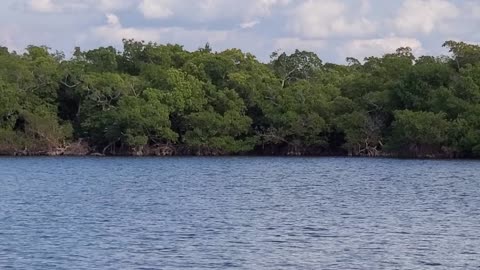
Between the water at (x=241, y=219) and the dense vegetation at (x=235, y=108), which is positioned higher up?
the dense vegetation at (x=235, y=108)

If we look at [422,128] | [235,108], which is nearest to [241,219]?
[422,128]

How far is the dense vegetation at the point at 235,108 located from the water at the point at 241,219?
16.2 m

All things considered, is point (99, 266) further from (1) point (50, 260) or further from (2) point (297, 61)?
(2) point (297, 61)

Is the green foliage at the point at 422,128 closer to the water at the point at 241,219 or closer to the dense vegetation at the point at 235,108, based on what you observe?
the dense vegetation at the point at 235,108

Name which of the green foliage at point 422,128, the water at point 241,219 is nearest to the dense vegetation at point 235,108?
the green foliage at point 422,128

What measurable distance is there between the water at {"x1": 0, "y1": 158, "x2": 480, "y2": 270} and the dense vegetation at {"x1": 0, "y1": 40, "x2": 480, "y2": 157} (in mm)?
16219

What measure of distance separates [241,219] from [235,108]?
4957cm

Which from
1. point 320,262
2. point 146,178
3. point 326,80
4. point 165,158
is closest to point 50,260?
point 320,262

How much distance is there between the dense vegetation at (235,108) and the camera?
7669cm

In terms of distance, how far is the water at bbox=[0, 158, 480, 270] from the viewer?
2528 cm

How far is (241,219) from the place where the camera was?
1332 inches

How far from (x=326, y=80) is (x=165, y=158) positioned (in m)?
21.1

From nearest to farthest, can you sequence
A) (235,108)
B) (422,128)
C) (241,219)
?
(241,219) < (422,128) < (235,108)

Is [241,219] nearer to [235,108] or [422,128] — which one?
[422,128]
